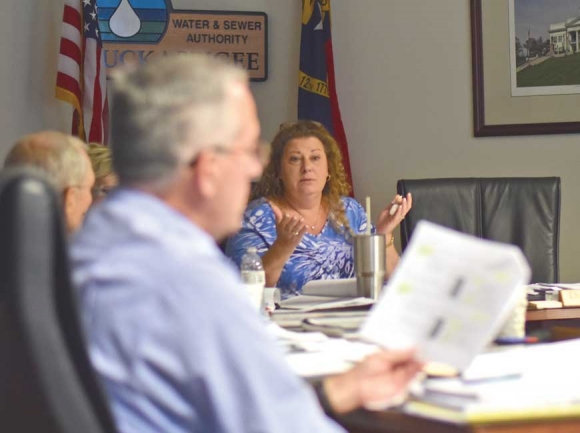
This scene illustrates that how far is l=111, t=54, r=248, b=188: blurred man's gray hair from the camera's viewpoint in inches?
37.1

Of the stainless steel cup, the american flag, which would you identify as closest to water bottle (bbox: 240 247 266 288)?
the stainless steel cup

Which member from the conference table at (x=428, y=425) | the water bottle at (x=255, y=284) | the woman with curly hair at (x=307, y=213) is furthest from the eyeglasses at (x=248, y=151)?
the woman with curly hair at (x=307, y=213)

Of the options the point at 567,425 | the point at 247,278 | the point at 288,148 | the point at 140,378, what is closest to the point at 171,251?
the point at 140,378

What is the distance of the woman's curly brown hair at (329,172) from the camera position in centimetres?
323

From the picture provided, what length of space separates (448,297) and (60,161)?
1.06 metres

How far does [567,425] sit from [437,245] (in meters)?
0.28

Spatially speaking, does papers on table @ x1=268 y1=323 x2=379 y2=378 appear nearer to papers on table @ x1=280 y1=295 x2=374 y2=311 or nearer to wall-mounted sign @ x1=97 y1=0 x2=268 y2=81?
papers on table @ x1=280 y1=295 x2=374 y2=311

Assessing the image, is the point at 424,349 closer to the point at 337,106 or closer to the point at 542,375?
the point at 542,375

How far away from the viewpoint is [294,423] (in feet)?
2.99

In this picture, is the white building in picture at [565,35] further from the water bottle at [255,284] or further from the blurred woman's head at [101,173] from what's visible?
the water bottle at [255,284]

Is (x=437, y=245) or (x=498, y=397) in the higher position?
(x=437, y=245)

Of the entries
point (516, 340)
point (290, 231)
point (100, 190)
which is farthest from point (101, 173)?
point (516, 340)

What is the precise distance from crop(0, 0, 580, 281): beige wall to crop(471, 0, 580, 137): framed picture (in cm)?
6

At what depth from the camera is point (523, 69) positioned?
396 cm
